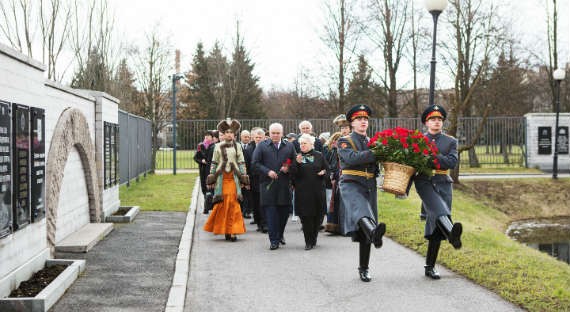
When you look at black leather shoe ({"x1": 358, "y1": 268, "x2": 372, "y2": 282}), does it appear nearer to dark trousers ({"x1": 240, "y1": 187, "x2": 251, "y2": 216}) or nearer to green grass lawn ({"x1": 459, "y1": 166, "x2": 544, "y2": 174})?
dark trousers ({"x1": 240, "y1": 187, "x2": 251, "y2": 216})

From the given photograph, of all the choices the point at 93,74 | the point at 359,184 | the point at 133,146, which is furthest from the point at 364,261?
the point at 93,74

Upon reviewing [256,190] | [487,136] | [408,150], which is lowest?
[256,190]

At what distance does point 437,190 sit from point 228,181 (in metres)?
4.01

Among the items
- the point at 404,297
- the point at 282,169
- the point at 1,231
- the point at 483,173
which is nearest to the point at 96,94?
the point at 282,169

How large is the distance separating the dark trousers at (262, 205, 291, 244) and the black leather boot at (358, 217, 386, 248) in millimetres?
2604

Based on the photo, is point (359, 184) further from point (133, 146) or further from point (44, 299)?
point (133, 146)

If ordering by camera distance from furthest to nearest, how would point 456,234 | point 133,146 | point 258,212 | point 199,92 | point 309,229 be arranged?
point 199,92
point 133,146
point 258,212
point 309,229
point 456,234

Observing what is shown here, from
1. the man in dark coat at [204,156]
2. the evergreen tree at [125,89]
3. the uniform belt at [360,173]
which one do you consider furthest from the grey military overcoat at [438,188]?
the evergreen tree at [125,89]

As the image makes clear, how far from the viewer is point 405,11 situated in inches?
1233

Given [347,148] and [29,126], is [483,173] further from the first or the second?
[29,126]

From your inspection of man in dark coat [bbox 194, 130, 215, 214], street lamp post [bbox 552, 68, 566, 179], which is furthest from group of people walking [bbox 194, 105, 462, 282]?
street lamp post [bbox 552, 68, 566, 179]

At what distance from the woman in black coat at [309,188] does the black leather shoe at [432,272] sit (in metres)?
2.36

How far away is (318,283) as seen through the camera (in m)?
6.36

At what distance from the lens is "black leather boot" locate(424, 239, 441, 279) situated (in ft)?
21.4
